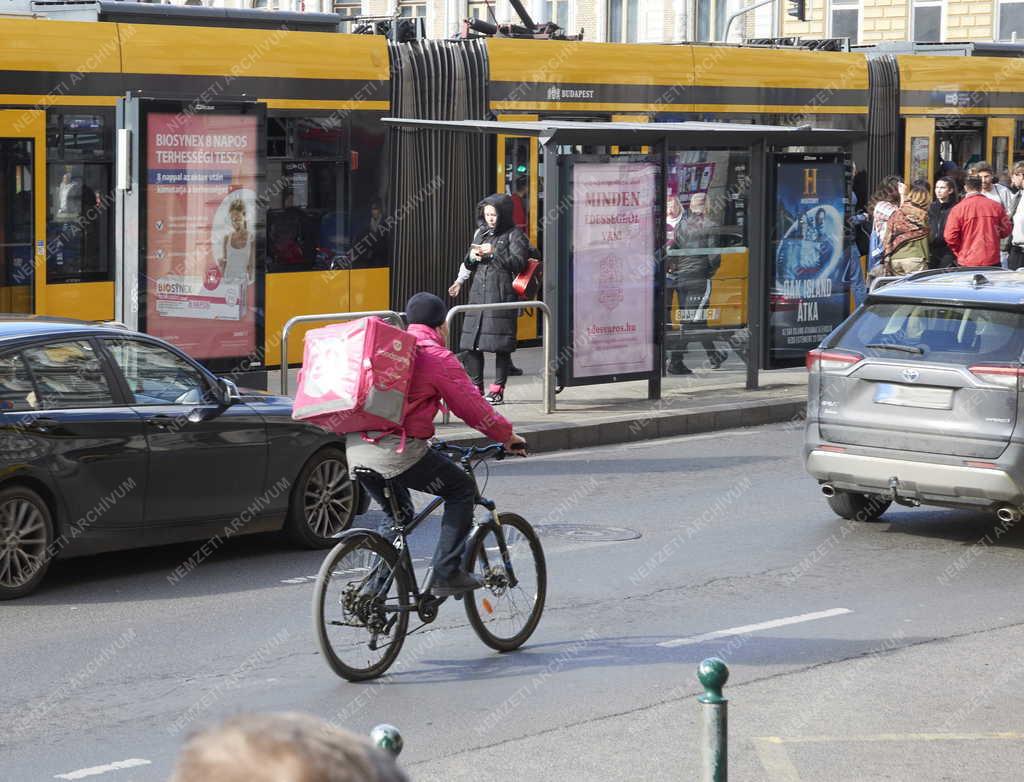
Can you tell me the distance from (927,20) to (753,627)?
44.0 m

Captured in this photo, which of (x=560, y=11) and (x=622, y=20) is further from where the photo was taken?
(x=560, y=11)

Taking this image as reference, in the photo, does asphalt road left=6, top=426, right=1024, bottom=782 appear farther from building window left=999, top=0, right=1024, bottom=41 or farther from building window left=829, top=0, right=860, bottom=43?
building window left=829, top=0, right=860, bottom=43

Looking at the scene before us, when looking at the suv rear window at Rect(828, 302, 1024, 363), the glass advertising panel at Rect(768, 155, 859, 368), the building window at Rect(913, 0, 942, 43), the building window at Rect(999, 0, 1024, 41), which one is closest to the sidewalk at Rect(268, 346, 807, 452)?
the glass advertising panel at Rect(768, 155, 859, 368)

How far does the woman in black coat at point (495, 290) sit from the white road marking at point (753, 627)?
23.2 feet

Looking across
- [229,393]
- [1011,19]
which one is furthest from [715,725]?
[1011,19]

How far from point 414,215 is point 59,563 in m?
9.93

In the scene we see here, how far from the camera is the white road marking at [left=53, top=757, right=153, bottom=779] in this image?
5613mm

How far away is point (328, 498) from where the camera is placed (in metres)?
9.88

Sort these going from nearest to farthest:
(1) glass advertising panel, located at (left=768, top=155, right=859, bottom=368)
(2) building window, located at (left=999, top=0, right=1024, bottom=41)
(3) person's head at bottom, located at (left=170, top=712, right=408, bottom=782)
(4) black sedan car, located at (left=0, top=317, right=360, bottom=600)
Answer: (3) person's head at bottom, located at (left=170, top=712, right=408, bottom=782) < (4) black sedan car, located at (left=0, top=317, right=360, bottom=600) < (1) glass advertising panel, located at (left=768, top=155, right=859, bottom=368) < (2) building window, located at (left=999, top=0, right=1024, bottom=41)

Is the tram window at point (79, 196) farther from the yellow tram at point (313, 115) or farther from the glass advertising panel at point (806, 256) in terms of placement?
the glass advertising panel at point (806, 256)

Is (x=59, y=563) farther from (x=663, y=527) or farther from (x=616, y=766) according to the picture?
(x=616, y=766)

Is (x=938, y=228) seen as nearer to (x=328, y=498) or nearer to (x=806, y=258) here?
(x=806, y=258)

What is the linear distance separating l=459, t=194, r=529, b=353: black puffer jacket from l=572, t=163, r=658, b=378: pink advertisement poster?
0.56 metres

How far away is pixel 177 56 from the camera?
15984 millimetres
